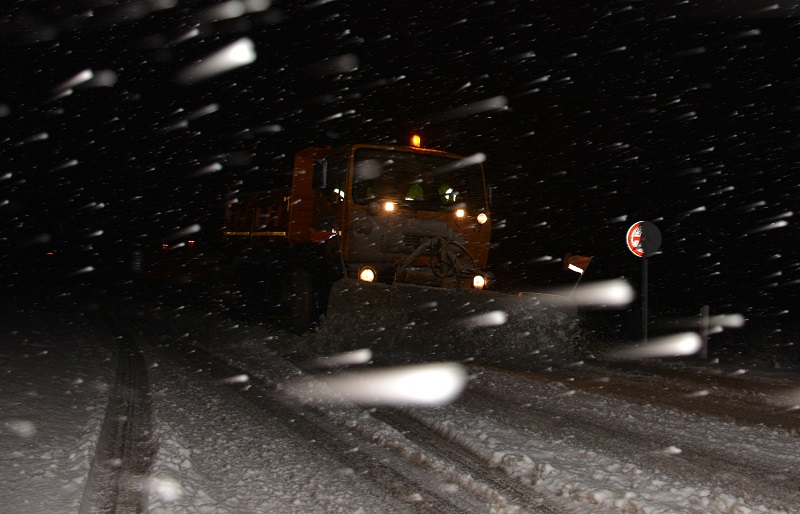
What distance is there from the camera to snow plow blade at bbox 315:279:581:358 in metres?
8.66

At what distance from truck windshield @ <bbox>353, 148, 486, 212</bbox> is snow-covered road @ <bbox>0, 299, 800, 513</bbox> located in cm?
267

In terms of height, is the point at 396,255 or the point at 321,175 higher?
the point at 321,175

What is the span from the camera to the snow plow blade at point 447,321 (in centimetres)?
866

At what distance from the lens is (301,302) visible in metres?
10.2

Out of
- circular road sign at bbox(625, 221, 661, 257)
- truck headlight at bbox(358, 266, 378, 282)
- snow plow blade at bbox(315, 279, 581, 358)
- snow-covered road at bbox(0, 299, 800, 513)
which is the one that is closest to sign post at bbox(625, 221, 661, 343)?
circular road sign at bbox(625, 221, 661, 257)

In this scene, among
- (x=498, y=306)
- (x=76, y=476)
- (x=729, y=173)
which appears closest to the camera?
(x=76, y=476)

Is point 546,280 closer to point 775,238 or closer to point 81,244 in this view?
point 775,238

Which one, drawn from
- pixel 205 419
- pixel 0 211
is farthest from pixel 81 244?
pixel 205 419

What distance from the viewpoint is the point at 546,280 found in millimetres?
16469

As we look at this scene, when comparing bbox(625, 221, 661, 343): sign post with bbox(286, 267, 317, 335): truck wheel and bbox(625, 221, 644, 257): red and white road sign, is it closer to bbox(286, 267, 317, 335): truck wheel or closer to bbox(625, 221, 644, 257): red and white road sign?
bbox(625, 221, 644, 257): red and white road sign

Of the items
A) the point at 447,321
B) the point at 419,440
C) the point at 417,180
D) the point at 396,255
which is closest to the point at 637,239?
the point at 417,180

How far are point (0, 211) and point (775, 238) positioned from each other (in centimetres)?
5097

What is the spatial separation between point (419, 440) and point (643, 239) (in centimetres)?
696

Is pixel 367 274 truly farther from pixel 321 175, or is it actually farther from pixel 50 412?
pixel 50 412
